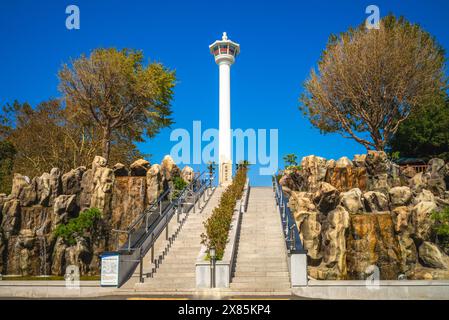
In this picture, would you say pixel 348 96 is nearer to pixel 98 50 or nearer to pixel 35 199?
pixel 98 50

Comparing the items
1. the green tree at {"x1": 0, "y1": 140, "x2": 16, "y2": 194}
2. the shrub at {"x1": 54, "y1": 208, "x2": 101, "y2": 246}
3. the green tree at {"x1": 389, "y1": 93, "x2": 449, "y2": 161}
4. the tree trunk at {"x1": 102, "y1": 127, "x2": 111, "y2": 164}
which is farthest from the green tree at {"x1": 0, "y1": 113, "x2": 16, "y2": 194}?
the green tree at {"x1": 389, "y1": 93, "x2": 449, "y2": 161}

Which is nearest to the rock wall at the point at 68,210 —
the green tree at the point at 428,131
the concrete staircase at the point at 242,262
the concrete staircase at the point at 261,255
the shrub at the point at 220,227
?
the concrete staircase at the point at 242,262

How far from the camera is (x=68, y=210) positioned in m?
25.5

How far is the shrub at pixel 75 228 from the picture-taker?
2280 centimetres

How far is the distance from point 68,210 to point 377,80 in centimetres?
2712

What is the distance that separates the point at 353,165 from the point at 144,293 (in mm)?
22460

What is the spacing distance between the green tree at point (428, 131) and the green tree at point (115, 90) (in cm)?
2368

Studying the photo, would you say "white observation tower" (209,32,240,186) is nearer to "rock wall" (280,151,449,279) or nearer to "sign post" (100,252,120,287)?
"rock wall" (280,151,449,279)

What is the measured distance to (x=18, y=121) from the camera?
4562cm

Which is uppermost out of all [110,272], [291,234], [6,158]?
[6,158]

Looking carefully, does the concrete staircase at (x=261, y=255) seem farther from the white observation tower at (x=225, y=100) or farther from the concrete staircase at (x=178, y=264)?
the white observation tower at (x=225, y=100)

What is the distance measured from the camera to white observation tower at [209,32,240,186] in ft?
137

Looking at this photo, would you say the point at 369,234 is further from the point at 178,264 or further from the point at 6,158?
the point at 6,158

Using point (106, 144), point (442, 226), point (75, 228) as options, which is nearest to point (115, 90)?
point (106, 144)
